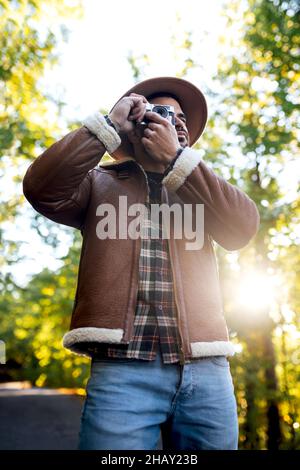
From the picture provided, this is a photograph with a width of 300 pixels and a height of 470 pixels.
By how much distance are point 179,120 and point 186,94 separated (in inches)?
11.3

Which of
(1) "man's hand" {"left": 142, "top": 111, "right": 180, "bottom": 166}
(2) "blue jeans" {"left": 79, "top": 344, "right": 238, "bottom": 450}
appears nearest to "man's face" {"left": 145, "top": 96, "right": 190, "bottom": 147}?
(1) "man's hand" {"left": 142, "top": 111, "right": 180, "bottom": 166}

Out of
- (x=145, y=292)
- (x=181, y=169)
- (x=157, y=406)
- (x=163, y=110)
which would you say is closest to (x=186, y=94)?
(x=163, y=110)

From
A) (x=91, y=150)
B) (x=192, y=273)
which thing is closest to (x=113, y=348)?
(x=192, y=273)

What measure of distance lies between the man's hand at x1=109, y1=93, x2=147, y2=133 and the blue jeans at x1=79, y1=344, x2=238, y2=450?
835 mm

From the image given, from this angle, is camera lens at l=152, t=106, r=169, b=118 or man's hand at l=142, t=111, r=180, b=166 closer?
man's hand at l=142, t=111, r=180, b=166

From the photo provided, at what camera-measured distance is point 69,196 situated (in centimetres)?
152

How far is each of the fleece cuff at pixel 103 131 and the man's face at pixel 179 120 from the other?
405mm

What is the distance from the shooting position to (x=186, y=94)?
1.99 meters

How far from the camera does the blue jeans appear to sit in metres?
1.22

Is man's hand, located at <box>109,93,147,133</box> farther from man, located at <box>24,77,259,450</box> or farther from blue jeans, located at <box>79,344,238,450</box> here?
blue jeans, located at <box>79,344,238,450</box>

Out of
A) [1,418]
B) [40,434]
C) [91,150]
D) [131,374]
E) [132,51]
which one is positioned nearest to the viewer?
[131,374]

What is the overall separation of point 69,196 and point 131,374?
681mm

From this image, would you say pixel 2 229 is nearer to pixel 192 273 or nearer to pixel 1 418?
pixel 1 418

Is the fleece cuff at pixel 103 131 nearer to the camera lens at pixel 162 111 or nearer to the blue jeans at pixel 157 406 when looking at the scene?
the camera lens at pixel 162 111
